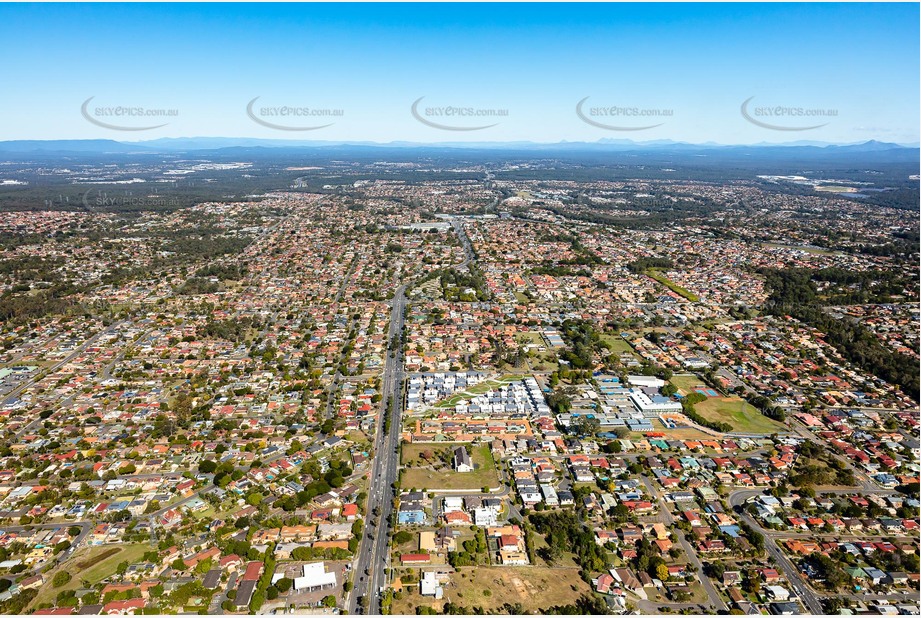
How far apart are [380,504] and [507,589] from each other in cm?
526

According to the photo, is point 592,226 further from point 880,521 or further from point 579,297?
point 880,521

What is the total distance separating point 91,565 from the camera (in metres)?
15.2

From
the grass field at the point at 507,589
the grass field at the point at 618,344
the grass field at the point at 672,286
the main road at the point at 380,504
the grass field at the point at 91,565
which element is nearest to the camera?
the grass field at the point at 507,589

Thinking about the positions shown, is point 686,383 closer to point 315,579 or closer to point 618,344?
point 618,344

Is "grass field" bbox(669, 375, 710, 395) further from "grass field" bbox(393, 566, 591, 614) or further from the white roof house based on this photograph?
the white roof house

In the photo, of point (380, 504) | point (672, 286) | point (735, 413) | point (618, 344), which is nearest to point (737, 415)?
point (735, 413)

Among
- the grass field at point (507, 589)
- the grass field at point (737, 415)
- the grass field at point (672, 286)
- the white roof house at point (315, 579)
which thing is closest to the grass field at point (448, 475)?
the grass field at point (507, 589)

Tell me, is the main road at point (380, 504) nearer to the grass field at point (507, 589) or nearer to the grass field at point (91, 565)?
the grass field at point (507, 589)

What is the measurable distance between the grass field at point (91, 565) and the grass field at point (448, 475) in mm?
8419

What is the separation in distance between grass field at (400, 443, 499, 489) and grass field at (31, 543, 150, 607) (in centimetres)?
842

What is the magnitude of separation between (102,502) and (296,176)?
130 metres

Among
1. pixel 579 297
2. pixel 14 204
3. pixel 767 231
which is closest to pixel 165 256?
pixel 579 297

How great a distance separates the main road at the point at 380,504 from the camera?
47.7ft

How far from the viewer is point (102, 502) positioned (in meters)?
17.9
